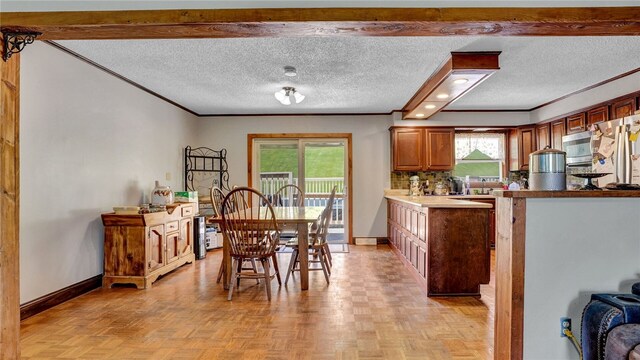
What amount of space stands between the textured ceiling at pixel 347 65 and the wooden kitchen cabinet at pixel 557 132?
367 mm

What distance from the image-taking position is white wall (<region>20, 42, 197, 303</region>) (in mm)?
2852

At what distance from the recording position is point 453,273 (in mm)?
3301

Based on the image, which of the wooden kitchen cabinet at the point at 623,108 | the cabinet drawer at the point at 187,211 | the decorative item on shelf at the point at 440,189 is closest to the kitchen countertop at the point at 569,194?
the wooden kitchen cabinet at the point at 623,108

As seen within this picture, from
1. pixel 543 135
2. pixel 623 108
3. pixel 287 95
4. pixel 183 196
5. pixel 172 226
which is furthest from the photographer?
pixel 543 135

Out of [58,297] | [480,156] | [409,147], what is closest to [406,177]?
[409,147]

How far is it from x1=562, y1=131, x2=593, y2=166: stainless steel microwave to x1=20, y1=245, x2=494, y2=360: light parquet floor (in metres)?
2.13

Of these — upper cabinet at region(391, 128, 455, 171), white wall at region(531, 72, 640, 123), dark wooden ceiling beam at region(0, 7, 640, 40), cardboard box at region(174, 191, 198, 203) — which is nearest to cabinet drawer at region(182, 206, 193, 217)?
cardboard box at region(174, 191, 198, 203)

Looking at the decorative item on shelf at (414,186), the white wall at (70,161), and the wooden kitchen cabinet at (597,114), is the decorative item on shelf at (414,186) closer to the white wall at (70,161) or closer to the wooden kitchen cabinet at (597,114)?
the wooden kitchen cabinet at (597,114)

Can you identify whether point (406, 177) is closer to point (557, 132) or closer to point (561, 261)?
point (557, 132)

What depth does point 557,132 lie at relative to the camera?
518 cm

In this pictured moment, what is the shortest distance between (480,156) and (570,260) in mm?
4665

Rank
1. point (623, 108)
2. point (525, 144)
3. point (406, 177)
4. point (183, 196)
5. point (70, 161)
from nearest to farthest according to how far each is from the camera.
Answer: point (70, 161) < point (623, 108) < point (183, 196) < point (525, 144) < point (406, 177)

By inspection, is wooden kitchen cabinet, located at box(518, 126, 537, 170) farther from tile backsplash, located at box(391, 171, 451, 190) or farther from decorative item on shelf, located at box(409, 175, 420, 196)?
decorative item on shelf, located at box(409, 175, 420, 196)

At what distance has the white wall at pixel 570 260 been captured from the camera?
193 cm
